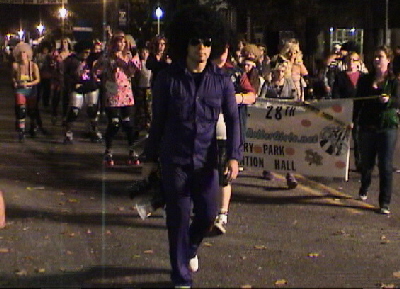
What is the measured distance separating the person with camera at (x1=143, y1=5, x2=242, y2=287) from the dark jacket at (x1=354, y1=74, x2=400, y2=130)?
3870mm

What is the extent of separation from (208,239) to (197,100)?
2542 mm

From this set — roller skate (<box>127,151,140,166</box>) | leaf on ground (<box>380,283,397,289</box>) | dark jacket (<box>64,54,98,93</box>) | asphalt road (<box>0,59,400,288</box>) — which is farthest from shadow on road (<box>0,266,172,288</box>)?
dark jacket (<box>64,54,98,93</box>)

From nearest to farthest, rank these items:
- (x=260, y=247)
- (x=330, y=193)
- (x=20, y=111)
A: (x=260, y=247)
(x=330, y=193)
(x=20, y=111)

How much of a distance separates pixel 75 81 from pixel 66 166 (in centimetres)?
349

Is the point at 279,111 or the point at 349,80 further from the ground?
the point at 349,80

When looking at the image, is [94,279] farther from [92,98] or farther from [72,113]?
[72,113]

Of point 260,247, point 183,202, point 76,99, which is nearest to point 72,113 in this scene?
point 76,99

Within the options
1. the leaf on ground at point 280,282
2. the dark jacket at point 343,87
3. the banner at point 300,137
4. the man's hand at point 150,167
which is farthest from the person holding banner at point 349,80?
the man's hand at point 150,167

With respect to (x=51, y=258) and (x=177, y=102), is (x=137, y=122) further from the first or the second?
(x=177, y=102)

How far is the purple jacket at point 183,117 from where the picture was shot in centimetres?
637

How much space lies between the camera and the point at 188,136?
6402 mm

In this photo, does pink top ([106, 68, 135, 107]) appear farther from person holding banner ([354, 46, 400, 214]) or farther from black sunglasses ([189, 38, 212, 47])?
black sunglasses ([189, 38, 212, 47])

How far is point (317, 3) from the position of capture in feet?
100

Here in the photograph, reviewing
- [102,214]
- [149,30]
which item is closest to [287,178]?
[102,214]
